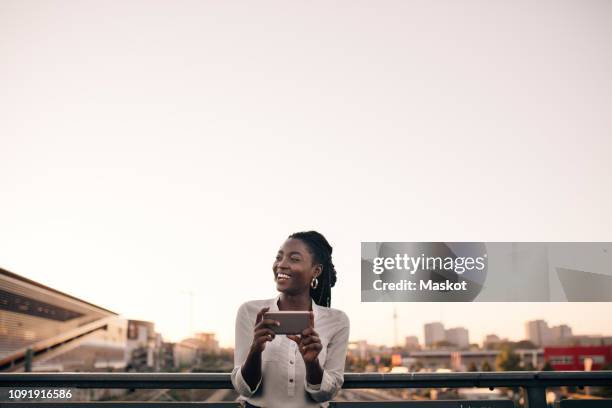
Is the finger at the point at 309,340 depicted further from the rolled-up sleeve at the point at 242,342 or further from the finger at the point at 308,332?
the rolled-up sleeve at the point at 242,342

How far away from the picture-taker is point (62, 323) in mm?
70438

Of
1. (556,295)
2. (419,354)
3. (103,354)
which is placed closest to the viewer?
(556,295)

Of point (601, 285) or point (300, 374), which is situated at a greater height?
point (601, 285)

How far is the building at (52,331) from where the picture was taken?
57812 millimetres

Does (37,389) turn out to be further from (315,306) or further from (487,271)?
(487,271)

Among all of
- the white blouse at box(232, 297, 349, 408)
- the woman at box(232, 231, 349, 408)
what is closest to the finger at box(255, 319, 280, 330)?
the woman at box(232, 231, 349, 408)

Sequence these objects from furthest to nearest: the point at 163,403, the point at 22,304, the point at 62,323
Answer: the point at 62,323, the point at 22,304, the point at 163,403

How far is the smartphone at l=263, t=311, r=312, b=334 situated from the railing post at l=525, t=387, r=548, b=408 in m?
1.68

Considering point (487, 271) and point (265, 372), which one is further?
point (487, 271)

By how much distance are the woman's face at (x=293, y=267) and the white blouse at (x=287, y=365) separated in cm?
12

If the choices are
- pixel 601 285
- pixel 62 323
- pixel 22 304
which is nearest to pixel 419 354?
pixel 62 323

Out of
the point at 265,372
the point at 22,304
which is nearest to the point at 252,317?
the point at 265,372

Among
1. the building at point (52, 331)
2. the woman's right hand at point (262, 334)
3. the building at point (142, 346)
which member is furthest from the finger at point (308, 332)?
the building at point (142, 346)

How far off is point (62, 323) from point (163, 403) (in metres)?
73.6
